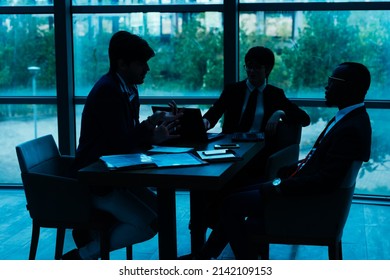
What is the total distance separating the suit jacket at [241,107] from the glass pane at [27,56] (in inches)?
84.2

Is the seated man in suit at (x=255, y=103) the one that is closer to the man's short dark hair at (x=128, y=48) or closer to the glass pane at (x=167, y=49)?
the man's short dark hair at (x=128, y=48)

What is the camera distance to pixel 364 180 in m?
5.34

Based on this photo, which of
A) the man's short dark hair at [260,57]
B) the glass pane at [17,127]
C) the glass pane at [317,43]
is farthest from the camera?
the glass pane at [17,127]

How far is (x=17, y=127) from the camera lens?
5887mm

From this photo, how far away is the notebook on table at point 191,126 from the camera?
3567 millimetres

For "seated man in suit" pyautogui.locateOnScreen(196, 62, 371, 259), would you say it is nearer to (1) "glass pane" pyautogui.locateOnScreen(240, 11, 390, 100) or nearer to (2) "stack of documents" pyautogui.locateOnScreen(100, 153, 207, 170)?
(2) "stack of documents" pyautogui.locateOnScreen(100, 153, 207, 170)

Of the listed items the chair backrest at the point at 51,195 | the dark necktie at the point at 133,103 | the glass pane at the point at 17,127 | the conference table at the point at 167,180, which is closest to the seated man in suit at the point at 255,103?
the dark necktie at the point at 133,103

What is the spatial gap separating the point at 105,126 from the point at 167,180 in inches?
24.8

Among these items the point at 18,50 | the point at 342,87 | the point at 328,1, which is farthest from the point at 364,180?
the point at 18,50

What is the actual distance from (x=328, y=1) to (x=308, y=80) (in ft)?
2.39

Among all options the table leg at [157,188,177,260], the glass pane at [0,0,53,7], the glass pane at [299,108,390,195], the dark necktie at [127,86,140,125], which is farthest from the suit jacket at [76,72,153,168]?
the glass pane at [0,0,53,7]

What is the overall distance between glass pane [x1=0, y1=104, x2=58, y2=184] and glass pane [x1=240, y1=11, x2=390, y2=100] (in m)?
2.02

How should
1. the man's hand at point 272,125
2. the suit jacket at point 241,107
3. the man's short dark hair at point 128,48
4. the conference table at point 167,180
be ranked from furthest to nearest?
the suit jacket at point 241,107
the man's hand at point 272,125
the man's short dark hair at point 128,48
the conference table at point 167,180

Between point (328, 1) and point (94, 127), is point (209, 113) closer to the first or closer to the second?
point (94, 127)
